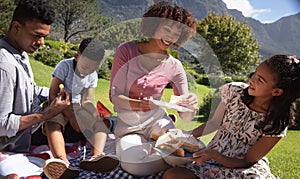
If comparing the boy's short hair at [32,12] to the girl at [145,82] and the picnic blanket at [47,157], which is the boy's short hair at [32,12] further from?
the picnic blanket at [47,157]

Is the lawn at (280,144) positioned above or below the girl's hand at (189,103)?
below

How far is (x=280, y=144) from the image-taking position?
261 inches

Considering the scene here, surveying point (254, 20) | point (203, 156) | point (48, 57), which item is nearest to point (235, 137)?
point (203, 156)

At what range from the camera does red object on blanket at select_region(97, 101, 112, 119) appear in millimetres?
3096

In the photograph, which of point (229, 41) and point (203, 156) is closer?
point (203, 156)

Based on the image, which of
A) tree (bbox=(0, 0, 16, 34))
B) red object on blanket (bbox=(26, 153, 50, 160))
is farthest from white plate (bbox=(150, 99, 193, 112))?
tree (bbox=(0, 0, 16, 34))

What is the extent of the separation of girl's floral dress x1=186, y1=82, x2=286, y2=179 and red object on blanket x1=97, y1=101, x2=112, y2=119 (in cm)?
96

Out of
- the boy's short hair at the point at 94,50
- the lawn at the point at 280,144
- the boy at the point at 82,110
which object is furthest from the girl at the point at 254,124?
the boy's short hair at the point at 94,50

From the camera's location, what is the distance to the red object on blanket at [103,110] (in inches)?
122

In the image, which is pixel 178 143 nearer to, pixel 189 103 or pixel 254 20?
pixel 189 103

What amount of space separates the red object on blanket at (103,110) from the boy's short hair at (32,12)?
915 mm

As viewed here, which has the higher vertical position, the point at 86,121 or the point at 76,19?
the point at 76,19

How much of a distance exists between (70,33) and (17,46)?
2378 millimetres

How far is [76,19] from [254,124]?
11.9ft
